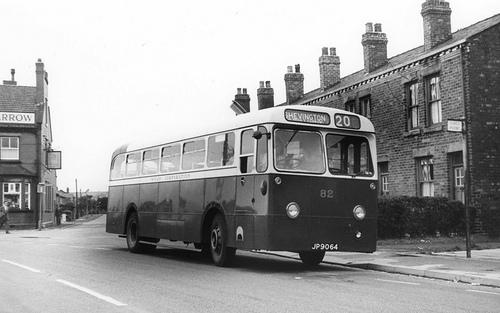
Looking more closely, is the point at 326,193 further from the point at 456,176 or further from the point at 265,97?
the point at 265,97

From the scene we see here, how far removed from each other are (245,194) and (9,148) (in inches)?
1402

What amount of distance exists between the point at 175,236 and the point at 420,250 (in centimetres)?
641

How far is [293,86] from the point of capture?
36219 mm

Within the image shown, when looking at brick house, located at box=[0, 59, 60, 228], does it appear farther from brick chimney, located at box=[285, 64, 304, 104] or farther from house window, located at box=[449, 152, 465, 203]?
house window, located at box=[449, 152, 465, 203]

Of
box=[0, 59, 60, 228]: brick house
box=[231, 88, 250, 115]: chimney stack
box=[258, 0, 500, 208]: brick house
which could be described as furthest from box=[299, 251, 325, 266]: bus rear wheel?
box=[0, 59, 60, 228]: brick house

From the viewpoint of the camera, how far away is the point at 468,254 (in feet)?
47.1

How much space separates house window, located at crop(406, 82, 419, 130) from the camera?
22672mm

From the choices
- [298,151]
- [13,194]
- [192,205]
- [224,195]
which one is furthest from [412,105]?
[13,194]

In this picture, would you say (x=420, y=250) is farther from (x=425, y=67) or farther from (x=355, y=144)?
(x=425, y=67)

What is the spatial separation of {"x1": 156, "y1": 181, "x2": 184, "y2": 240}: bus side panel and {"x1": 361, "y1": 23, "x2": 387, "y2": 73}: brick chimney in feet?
44.9

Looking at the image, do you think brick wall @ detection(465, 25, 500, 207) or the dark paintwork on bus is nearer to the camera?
the dark paintwork on bus

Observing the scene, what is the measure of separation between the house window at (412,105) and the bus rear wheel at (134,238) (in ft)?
34.1

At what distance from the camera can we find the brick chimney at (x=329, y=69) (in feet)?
105

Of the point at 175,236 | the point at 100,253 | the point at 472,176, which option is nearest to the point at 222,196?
the point at 175,236
